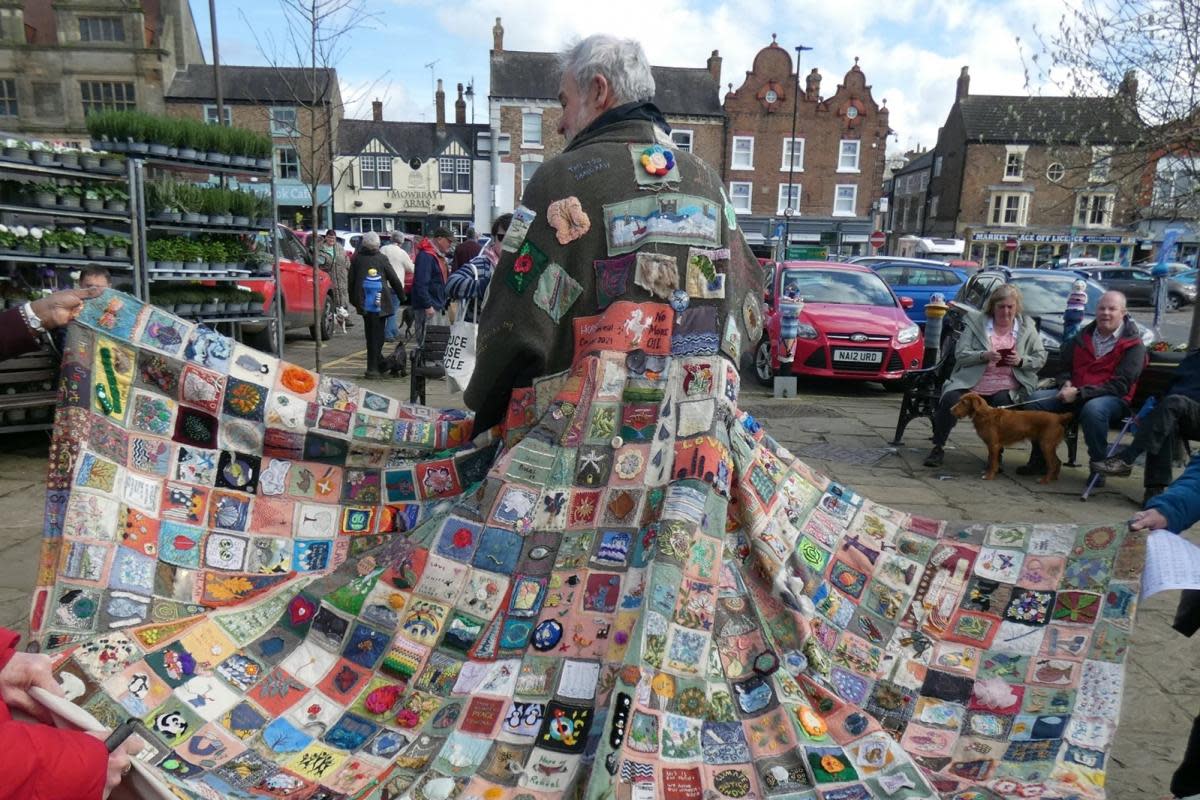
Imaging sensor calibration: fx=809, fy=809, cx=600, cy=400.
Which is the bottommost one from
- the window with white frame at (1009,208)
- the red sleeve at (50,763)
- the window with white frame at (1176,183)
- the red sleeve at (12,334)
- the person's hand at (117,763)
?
the person's hand at (117,763)

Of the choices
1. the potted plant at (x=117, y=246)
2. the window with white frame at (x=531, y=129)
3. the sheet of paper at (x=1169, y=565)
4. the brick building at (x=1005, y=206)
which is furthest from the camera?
the window with white frame at (x=531, y=129)

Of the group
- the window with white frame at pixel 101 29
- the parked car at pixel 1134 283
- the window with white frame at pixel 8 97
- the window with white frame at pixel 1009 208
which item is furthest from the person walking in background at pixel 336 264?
the window with white frame at pixel 1009 208

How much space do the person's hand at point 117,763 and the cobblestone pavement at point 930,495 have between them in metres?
2.27

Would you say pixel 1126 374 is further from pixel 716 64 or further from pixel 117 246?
pixel 716 64

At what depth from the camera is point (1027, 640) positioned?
2.59 m

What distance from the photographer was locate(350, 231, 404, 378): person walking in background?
10078 millimetres

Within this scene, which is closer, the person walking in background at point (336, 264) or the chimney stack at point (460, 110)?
the person walking in background at point (336, 264)

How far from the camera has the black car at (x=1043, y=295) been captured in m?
9.46

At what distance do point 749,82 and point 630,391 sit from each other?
44073 mm

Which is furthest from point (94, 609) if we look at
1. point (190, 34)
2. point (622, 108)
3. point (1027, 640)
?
point (190, 34)

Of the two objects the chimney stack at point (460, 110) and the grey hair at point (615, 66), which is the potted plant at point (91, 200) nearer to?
the grey hair at point (615, 66)

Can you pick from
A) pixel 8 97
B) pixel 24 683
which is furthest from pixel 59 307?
pixel 8 97

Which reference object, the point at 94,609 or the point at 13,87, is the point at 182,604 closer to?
the point at 94,609

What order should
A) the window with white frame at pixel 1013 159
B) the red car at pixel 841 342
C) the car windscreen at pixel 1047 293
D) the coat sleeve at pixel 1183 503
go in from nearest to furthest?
the coat sleeve at pixel 1183 503 < the red car at pixel 841 342 < the car windscreen at pixel 1047 293 < the window with white frame at pixel 1013 159
